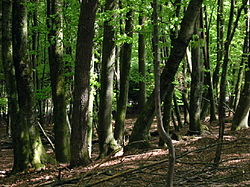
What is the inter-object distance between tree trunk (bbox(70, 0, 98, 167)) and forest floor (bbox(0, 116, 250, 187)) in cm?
45

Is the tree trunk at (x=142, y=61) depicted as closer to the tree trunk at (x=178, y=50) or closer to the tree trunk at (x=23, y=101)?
the tree trunk at (x=178, y=50)

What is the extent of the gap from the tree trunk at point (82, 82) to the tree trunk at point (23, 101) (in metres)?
2.19

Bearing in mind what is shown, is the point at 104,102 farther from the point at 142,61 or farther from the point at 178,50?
the point at 142,61

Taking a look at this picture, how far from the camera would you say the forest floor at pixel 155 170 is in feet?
13.8

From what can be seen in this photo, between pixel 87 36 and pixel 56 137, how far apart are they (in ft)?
16.2

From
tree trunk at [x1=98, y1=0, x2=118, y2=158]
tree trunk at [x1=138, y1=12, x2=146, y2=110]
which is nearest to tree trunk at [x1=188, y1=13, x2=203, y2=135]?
tree trunk at [x1=138, y1=12, x2=146, y2=110]

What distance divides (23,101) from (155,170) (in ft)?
21.4

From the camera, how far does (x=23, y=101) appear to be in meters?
9.47

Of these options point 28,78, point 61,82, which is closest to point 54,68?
point 61,82

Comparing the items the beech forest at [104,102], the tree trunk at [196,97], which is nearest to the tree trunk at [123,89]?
the beech forest at [104,102]

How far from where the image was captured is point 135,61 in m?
31.1

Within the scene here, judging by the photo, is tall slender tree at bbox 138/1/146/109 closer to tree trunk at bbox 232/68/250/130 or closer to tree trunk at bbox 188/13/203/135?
tree trunk at bbox 188/13/203/135

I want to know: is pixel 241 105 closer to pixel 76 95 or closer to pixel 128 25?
pixel 128 25

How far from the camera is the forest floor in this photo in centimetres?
421
